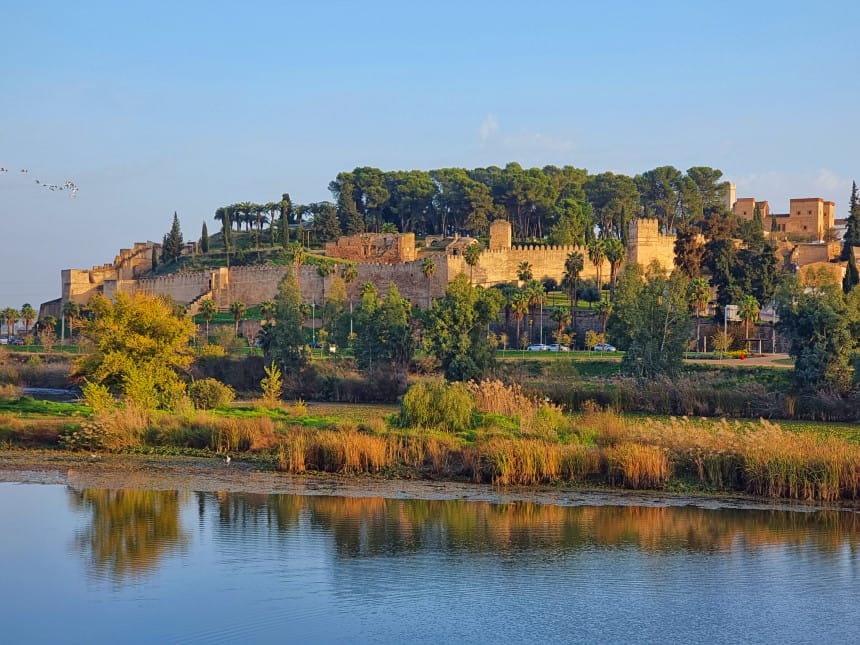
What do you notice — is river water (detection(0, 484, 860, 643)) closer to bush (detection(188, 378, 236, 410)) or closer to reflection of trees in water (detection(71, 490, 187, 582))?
reflection of trees in water (detection(71, 490, 187, 582))

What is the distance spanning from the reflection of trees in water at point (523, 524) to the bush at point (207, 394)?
932cm

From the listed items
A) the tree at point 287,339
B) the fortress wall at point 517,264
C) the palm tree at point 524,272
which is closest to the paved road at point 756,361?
the tree at point 287,339

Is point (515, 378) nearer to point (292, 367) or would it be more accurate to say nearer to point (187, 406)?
point (292, 367)

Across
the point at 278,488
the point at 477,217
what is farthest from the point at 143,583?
the point at 477,217

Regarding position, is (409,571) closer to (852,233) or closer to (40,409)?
(40,409)

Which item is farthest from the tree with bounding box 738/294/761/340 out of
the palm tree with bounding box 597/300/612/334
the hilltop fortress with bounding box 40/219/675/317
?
the hilltop fortress with bounding box 40/219/675/317

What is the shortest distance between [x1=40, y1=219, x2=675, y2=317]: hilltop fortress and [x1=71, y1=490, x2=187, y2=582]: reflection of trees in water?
4160 centimetres

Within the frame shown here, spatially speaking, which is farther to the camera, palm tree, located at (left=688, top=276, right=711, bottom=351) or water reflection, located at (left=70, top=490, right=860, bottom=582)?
palm tree, located at (left=688, top=276, right=711, bottom=351)

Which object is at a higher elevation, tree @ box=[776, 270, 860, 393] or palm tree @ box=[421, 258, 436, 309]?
palm tree @ box=[421, 258, 436, 309]

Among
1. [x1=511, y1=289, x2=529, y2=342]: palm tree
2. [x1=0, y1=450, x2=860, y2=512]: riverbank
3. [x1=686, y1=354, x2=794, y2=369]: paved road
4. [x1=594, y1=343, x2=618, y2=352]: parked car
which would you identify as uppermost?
[x1=511, y1=289, x2=529, y2=342]: palm tree

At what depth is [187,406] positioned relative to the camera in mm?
23234

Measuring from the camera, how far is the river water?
11352 millimetres

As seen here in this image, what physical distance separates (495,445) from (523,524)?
307 centimetres

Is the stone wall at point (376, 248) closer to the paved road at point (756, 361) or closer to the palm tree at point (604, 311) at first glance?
the palm tree at point (604, 311)
